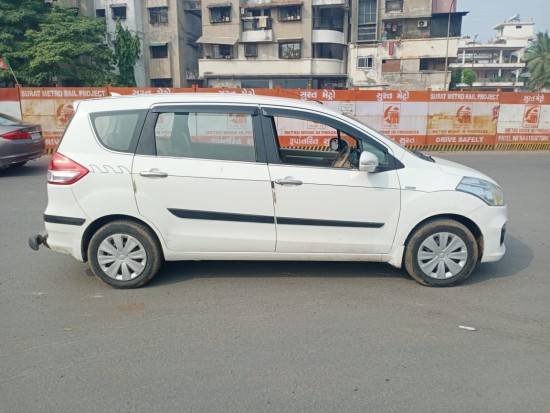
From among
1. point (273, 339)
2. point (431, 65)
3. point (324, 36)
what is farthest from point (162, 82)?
point (273, 339)

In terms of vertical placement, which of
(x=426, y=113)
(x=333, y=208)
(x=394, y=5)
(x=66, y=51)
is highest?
(x=394, y=5)

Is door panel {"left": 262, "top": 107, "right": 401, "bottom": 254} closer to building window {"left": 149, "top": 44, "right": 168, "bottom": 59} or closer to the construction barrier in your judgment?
the construction barrier

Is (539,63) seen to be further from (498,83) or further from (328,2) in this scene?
(328,2)

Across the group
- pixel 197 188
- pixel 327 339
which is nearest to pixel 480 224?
pixel 327 339

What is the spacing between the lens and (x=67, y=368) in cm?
282

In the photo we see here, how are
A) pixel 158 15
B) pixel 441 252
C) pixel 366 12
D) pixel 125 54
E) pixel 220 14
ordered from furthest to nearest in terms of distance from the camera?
pixel 366 12 < pixel 220 14 < pixel 158 15 < pixel 125 54 < pixel 441 252

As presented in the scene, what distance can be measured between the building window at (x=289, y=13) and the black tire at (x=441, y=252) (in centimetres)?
3863

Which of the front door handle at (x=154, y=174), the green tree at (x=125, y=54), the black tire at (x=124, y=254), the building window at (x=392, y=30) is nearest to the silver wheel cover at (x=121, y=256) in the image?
the black tire at (x=124, y=254)

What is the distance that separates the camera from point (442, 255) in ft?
13.2

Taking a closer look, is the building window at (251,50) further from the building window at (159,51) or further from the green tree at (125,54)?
the green tree at (125,54)

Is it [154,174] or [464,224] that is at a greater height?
[154,174]

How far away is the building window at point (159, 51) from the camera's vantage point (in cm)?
3978

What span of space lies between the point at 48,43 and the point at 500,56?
71.1 meters

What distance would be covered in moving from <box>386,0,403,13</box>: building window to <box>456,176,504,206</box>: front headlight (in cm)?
4013
